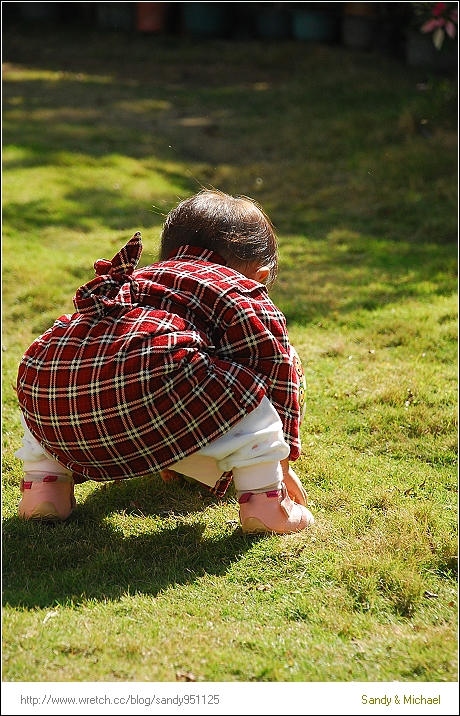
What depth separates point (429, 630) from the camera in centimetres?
210

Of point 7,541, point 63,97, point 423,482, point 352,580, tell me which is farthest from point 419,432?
point 63,97

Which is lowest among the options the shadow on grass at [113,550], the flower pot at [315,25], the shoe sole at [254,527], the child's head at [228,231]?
the shadow on grass at [113,550]

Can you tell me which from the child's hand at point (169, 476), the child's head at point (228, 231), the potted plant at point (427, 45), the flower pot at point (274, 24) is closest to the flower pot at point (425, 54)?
the potted plant at point (427, 45)

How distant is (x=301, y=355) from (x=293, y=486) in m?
1.44

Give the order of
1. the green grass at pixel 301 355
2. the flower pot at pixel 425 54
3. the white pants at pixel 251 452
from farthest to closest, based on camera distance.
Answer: the flower pot at pixel 425 54, the white pants at pixel 251 452, the green grass at pixel 301 355

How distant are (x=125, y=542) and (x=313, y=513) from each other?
0.62m

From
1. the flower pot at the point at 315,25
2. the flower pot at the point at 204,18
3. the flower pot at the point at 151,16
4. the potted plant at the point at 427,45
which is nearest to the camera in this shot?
the potted plant at the point at 427,45

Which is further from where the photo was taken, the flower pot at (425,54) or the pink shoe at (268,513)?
the flower pot at (425,54)

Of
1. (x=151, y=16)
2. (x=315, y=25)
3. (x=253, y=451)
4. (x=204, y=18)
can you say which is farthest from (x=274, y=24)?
(x=253, y=451)

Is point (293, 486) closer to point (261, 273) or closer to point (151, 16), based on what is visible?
point (261, 273)

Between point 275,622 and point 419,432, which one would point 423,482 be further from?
point 275,622

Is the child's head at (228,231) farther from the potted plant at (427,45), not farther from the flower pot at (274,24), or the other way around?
the flower pot at (274,24)

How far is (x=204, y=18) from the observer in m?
11.2

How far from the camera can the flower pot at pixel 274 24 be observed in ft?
35.2
